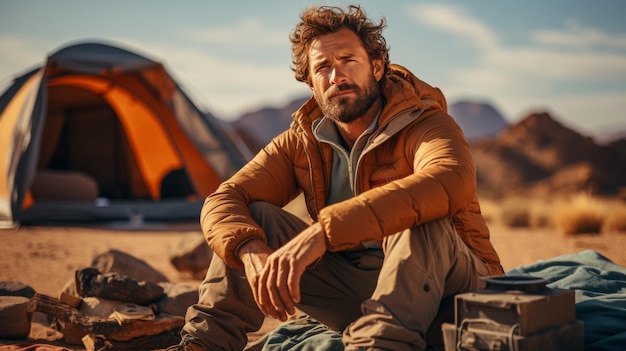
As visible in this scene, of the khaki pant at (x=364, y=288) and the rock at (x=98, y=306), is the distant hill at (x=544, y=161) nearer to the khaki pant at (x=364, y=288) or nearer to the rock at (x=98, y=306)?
the rock at (x=98, y=306)

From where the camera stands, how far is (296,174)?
333 cm

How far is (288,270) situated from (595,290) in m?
1.92

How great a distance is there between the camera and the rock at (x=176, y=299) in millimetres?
4184

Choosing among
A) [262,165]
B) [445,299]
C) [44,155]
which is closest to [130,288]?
[262,165]

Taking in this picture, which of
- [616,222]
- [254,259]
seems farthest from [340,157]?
[616,222]

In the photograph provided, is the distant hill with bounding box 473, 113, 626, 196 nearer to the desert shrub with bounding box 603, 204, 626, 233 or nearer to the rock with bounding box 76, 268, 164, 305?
the desert shrub with bounding box 603, 204, 626, 233

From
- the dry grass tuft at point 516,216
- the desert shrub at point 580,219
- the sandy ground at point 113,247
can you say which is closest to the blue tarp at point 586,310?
the sandy ground at point 113,247

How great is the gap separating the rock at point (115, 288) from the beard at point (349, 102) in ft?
5.18

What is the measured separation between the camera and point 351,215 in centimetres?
254

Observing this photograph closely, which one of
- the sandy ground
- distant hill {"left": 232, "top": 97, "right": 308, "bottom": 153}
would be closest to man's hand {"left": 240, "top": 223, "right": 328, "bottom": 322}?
the sandy ground

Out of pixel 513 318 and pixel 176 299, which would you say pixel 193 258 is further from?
pixel 513 318

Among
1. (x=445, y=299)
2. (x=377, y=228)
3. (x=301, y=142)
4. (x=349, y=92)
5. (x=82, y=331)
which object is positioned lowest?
(x=82, y=331)

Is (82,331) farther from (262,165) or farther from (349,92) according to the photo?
(349,92)

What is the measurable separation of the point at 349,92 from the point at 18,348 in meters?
1.80
